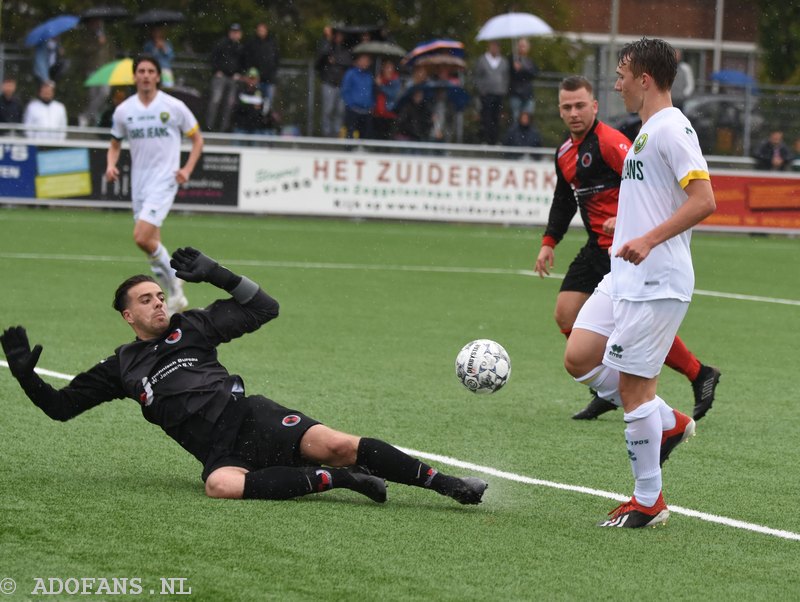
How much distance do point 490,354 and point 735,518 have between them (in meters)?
2.00

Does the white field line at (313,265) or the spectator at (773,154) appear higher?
the spectator at (773,154)

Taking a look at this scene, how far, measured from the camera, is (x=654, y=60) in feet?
19.4

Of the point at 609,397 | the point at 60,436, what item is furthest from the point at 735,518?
the point at 60,436

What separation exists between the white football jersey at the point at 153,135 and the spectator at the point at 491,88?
11.9m

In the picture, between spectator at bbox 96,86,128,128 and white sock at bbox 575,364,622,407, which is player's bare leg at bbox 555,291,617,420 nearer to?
white sock at bbox 575,364,622,407

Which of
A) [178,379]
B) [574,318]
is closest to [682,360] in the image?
[574,318]

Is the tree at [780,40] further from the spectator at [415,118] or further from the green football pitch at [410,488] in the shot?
the green football pitch at [410,488]

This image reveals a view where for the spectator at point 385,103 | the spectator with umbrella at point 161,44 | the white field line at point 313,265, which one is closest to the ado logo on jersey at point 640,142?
the white field line at point 313,265

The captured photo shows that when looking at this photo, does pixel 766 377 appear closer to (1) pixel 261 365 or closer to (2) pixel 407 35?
(1) pixel 261 365

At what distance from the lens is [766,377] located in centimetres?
1074

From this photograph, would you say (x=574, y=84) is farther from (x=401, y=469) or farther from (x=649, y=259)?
(x=401, y=469)

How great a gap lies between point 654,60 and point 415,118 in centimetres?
1931

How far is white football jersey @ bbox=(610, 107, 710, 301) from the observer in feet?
19.3

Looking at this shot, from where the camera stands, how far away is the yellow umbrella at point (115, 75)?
23.7 meters
